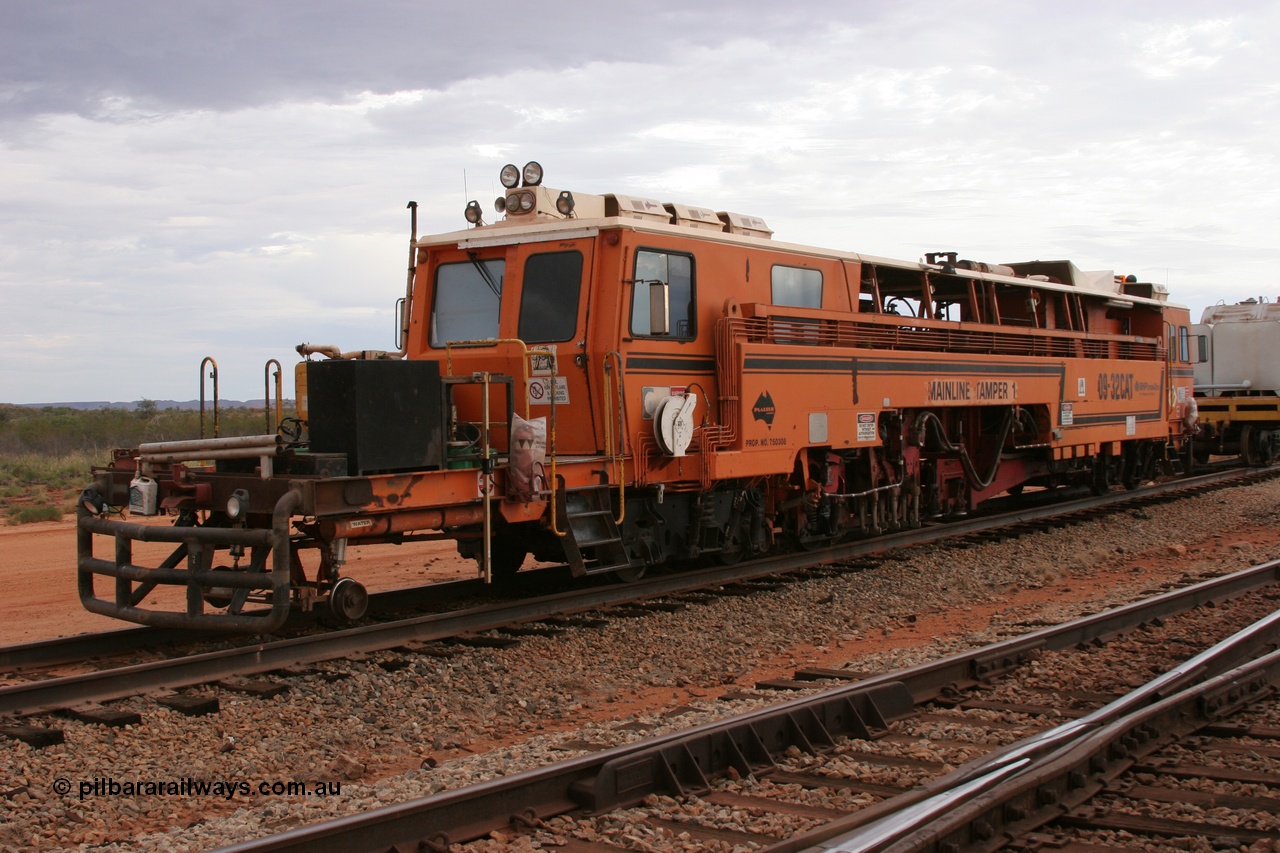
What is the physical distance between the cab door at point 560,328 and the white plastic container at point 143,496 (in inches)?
114

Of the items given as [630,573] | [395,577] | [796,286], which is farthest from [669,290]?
[395,577]

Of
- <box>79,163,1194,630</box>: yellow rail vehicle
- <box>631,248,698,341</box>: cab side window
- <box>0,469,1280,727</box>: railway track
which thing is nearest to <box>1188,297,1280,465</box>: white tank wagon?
<box>79,163,1194,630</box>: yellow rail vehicle

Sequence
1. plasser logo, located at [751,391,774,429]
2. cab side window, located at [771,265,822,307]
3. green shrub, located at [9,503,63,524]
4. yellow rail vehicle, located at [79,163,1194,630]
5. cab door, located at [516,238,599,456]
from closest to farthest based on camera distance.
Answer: yellow rail vehicle, located at [79,163,1194,630] < cab door, located at [516,238,599,456] < plasser logo, located at [751,391,774,429] < cab side window, located at [771,265,822,307] < green shrub, located at [9,503,63,524]

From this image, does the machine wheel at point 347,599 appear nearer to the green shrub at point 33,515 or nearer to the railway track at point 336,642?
the railway track at point 336,642

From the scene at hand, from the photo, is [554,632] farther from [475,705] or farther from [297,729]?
[297,729]

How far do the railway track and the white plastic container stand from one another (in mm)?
1014

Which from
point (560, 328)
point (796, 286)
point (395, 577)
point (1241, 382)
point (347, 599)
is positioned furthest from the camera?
point (1241, 382)

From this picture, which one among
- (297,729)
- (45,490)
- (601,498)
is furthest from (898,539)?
(45,490)

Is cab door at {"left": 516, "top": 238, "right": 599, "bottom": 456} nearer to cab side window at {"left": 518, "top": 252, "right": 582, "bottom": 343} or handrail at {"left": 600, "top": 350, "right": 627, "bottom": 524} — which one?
cab side window at {"left": 518, "top": 252, "right": 582, "bottom": 343}

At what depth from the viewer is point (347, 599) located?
7.42 m

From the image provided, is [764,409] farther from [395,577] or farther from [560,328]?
[395,577]

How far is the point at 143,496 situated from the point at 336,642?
5.43 ft

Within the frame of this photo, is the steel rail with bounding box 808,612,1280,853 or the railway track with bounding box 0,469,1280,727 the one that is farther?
the railway track with bounding box 0,469,1280,727

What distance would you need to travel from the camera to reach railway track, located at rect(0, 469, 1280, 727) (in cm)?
648
